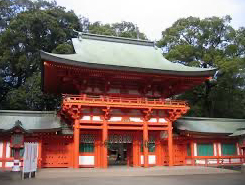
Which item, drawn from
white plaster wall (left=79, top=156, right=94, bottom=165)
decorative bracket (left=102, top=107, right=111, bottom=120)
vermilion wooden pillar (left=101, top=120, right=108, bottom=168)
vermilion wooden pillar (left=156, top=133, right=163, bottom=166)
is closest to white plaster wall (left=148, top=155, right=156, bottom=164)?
vermilion wooden pillar (left=156, top=133, right=163, bottom=166)

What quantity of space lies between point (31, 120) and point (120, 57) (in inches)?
341

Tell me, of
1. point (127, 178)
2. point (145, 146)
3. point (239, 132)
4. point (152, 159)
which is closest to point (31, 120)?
point (145, 146)

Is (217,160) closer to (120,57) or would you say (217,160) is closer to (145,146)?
(145,146)

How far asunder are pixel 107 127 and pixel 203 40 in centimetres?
2320

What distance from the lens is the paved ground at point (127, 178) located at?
13828 mm

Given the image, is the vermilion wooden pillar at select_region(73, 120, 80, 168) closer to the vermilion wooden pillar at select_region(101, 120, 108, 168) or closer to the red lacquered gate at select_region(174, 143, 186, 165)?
the vermilion wooden pillar at select_region(101, 120, 108, 168)

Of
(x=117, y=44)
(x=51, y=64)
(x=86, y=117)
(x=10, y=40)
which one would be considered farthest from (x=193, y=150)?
(x=10, y=40)

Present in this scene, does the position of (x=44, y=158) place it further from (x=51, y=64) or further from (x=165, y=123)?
(x=165, y=123)

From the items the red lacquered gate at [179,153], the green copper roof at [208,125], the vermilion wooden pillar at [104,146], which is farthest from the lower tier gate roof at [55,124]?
the vermilion wooden pillar at [104,146]

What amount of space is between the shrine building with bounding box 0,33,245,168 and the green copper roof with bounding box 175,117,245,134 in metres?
0.12

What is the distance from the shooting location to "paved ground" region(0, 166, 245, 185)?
1383 cm

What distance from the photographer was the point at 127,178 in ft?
52.0

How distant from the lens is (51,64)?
62.3ft

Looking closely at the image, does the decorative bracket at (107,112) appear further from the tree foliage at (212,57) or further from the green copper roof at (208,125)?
the tree foliage at (212,57)
